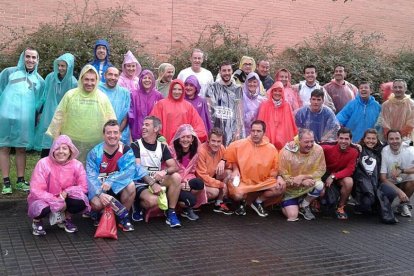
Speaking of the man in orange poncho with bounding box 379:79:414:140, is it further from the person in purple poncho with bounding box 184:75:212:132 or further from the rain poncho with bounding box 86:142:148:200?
the rain poncho with bounding box 86:142:148:200

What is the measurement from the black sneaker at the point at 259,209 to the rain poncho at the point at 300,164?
37 centimetres

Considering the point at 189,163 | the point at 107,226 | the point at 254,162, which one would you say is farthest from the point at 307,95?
the point at 107,226

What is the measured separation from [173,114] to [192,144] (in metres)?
0.51

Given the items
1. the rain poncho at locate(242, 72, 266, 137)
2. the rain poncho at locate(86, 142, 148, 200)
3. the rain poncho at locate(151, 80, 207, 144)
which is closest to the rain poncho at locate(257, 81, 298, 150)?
the rain poncho at locate(242, 72, 266, 137)

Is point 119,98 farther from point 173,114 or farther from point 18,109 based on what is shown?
point 18,109

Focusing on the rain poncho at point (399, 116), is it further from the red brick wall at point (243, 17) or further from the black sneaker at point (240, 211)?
the red brick wall at point (243, 17)

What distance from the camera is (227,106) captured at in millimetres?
6949

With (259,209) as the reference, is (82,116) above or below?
above

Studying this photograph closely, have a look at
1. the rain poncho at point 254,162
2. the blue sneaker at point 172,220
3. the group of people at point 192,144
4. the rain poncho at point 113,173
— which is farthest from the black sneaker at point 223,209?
the rain poncho at point 113,173

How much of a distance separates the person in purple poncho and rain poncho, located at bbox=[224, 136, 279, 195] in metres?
0.63

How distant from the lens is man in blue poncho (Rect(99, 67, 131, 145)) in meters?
6.33

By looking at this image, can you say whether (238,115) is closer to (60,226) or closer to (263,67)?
(263,67)

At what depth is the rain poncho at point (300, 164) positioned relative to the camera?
638 centimetres

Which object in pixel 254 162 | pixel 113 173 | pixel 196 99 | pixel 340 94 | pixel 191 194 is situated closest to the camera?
pixel 113 173
